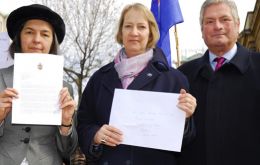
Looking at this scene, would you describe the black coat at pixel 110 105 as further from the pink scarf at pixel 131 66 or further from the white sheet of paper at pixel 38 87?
the white sheet of paper at pixel 38 87

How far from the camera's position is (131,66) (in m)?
3.47

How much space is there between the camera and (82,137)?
344 centimetres

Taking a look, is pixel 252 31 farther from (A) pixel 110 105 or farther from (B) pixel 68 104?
(B) pixel 68 104

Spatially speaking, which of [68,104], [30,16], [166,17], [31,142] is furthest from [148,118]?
[166,17]

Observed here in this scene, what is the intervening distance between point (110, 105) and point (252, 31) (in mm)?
27806

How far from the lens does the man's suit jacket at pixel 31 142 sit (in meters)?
3.16

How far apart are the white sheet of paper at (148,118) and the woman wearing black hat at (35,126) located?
403mm

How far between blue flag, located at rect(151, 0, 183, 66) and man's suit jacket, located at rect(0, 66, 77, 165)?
370cm

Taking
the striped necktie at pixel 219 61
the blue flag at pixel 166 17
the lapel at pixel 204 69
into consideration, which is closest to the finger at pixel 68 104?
the lapel at pixel 204 69

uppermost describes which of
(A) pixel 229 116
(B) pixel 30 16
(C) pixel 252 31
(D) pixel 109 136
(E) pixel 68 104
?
(C) pixel 252 31

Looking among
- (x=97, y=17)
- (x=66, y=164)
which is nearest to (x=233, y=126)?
(x=66, y=164)

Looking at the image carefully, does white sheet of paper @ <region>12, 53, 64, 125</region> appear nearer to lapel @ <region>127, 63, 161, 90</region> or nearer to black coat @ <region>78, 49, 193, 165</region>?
black coat @ <region>78, 49, 193, 165</region>

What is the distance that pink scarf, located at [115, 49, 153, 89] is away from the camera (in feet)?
11.4

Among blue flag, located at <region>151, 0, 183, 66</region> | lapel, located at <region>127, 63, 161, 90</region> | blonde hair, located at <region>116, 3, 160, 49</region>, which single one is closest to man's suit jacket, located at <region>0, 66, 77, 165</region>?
lapel, located at <region>127, 63, 161, 90</region>
